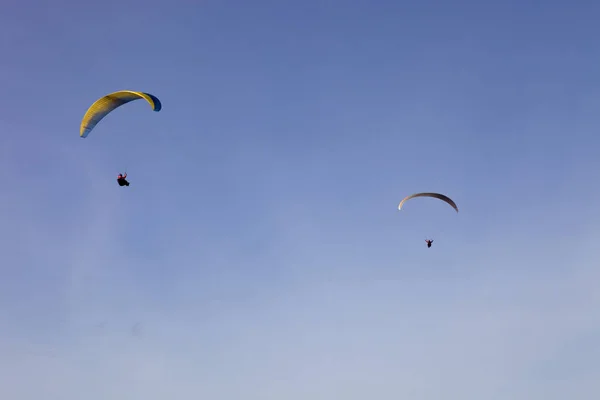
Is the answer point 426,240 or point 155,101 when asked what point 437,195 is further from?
point 155,101

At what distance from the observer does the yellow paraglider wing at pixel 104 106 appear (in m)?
59.7

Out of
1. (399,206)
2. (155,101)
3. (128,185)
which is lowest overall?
(128,185)

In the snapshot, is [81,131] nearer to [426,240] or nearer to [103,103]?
[103,103]

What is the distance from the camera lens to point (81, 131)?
200 ft

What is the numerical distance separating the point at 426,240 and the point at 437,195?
10.3 metres

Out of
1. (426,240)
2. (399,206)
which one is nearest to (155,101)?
Result: (399,206)

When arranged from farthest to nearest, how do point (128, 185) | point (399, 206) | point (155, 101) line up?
point (399, 206) < point (128, 185) < point (155, 101)

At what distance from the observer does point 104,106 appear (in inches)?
2419

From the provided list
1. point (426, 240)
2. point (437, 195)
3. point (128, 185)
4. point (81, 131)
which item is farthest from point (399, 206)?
point (81, 131)

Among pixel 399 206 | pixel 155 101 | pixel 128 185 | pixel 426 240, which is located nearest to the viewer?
pixel 155 101

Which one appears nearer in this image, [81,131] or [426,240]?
[81,131]

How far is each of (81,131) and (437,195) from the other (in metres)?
46.6

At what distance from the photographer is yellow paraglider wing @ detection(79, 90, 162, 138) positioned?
196 feet

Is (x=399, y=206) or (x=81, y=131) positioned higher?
(x=399, y=206)
